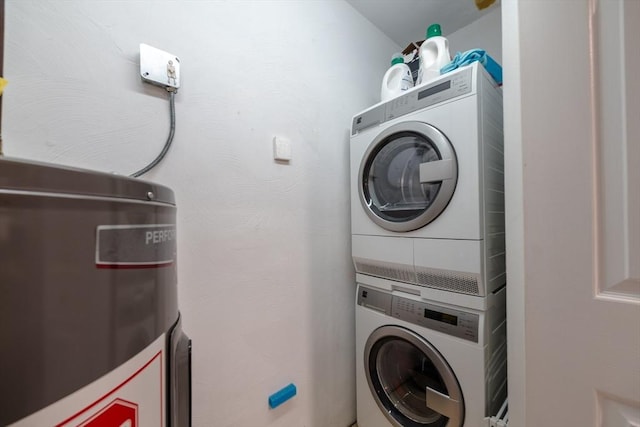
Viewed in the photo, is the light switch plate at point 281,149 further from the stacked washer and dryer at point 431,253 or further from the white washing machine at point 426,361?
the white washing machine at point 426,361

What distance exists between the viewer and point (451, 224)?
0.96 m

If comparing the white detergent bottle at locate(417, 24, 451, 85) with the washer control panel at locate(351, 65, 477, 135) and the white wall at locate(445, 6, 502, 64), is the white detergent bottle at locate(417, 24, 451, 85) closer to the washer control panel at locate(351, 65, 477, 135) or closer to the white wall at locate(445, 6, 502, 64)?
the washer control panel at locate(351, 65, 477, 135)

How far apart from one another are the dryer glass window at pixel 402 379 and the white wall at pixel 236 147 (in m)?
0.22

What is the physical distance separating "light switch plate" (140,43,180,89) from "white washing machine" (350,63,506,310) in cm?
81

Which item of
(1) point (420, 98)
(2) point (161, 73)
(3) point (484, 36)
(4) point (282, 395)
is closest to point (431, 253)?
(1) point (420, 98)

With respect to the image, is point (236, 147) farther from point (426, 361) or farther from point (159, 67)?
point (426, 361)

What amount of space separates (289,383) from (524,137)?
4.03ft

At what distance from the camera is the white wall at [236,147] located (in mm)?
651

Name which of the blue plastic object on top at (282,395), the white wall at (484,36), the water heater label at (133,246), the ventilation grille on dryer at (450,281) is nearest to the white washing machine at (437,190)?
the ventilation grille on dryer at (450,281)

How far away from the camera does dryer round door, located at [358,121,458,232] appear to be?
97 cm

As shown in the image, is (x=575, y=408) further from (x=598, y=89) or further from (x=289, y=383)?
(x=289, y=383)

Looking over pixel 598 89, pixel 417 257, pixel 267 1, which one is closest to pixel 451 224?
pixel 417 257

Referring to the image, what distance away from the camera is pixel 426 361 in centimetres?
116

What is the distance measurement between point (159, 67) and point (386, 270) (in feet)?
3.76
